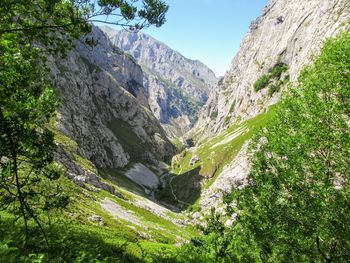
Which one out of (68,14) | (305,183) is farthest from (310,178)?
(68,14)

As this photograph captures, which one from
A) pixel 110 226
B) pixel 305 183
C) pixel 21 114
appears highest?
pixel 21 114

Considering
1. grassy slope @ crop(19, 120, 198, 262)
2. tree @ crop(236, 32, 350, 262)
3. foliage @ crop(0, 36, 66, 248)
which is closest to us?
foliage @ crop(0, 36, 66, 248)

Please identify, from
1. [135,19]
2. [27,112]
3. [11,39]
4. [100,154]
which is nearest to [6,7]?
[11,39]

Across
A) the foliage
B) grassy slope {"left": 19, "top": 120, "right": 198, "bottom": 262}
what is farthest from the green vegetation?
the foliage

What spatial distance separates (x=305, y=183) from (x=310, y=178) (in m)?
0.67

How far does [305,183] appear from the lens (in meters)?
23.7

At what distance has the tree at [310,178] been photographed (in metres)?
22.5

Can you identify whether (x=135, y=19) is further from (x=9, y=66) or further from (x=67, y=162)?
(x=67, y=162)

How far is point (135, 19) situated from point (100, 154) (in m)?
178

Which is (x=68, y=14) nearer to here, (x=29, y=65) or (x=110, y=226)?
(x=29, y=65)

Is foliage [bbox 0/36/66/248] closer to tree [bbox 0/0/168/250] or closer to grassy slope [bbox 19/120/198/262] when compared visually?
tree [bbox 0/0/168/250]

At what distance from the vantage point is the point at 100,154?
190250mm

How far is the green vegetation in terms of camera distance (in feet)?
73.9

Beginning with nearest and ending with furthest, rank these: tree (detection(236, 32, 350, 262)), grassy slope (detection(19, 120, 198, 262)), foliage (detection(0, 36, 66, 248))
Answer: foliage (detection(0, 36, 66, 248)), tree (detection(236, 32, 350, 262)), grassy slope (detection(19, 120, 198, 262))
